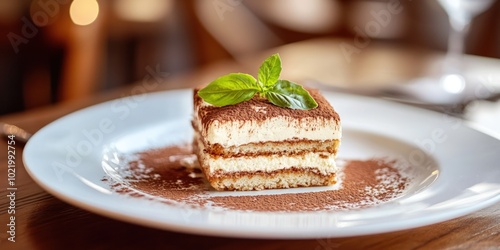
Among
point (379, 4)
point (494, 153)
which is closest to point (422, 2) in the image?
point (379, 4)

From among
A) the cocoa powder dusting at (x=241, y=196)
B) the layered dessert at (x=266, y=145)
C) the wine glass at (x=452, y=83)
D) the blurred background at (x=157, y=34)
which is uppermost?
the blurred background at (x=157, y=34)

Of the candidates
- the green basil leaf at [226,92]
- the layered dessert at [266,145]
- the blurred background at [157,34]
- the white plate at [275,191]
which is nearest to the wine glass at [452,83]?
the white plate at [275,191]

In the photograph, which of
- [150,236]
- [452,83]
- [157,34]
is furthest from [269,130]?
[157,34]

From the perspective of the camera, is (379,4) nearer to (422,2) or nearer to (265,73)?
(422,2)

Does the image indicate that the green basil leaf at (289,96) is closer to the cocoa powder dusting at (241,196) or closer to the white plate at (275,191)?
the cocoa powder dusting at (241,196)

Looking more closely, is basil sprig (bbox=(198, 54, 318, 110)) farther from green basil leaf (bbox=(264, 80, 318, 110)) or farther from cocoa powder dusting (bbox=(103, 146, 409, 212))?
cocoa powder dusting (bbox=(103, 146, 409, 212))

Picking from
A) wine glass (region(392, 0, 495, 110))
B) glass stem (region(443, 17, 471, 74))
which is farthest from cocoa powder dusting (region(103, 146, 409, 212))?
glass stem (region(443, 17, 471, 74))
